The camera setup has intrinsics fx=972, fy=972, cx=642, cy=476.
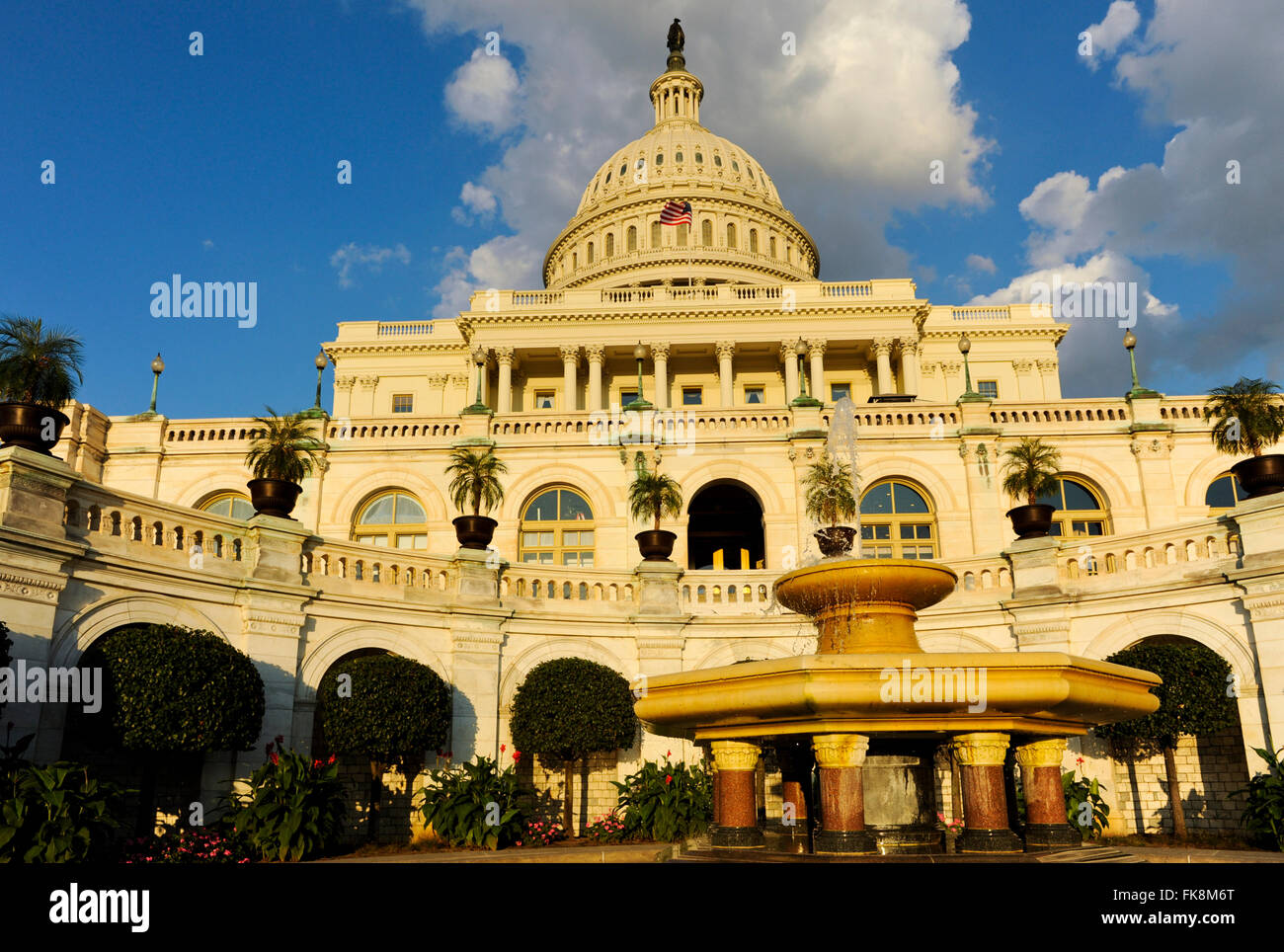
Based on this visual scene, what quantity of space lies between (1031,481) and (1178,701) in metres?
10.8

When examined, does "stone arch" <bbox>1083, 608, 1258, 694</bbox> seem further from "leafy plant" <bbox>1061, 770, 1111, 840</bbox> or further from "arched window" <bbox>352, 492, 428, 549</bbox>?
"arched window" <bbox>352, 492, 428, 549</bbox>

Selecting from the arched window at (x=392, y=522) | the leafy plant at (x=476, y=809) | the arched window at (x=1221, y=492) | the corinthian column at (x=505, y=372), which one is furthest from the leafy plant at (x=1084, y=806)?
the corinthian column at (x=505, y=372)

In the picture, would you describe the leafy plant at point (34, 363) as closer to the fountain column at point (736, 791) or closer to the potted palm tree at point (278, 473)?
the potted palm tree at point (278, 473)

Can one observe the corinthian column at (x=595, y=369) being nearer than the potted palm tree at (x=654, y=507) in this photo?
No

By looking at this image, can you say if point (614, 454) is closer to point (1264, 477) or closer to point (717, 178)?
point (1264, 477)

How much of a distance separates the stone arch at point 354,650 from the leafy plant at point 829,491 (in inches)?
567

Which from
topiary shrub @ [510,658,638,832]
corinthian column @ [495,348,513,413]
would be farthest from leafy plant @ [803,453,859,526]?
corinthian column @ [495,348,513,413]

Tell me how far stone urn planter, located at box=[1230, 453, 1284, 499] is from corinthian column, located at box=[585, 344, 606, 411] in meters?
50.8

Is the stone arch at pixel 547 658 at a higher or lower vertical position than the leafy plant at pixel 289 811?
higher

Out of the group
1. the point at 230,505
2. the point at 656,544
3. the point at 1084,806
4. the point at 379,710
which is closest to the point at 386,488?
the point at 230,505

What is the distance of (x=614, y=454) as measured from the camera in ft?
114

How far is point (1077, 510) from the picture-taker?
34000 millimetres

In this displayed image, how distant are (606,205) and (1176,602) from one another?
87352 millimetres

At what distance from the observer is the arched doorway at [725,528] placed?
38.8 m
